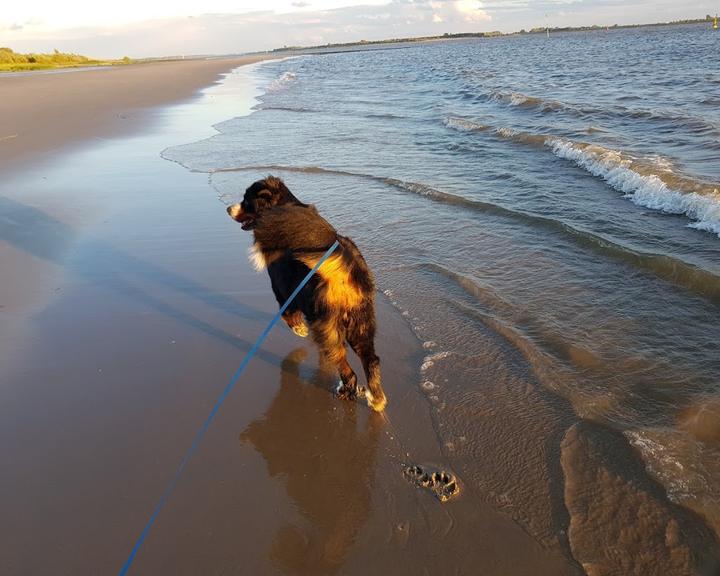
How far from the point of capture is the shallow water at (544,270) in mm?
3188

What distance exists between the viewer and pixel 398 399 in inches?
147

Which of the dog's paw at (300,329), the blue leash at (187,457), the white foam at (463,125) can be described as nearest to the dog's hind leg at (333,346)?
the blue leash at (187,457)

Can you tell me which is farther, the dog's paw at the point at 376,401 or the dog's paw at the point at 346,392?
the dog's paw at the point at 346,392

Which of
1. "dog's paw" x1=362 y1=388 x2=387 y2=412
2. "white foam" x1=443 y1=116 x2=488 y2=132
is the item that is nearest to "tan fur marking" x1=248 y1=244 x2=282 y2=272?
"dog's paw" x1=362 y1=388 x2=387 y2=412

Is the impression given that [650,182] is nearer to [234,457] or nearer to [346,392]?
[346,392]

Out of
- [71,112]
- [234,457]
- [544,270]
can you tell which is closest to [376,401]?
[234,457]

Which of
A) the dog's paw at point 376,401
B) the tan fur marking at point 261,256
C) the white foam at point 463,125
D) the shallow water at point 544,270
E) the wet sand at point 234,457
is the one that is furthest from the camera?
the white foam at point 463,125

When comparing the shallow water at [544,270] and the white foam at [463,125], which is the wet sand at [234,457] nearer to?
the shallow water at [544,270]

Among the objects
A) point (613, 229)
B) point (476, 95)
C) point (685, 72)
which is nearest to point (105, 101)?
point (476, 95)

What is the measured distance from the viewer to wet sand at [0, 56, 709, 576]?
101 inches

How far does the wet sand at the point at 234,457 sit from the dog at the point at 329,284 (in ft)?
1.24

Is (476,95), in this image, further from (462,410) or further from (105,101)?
(462,410)

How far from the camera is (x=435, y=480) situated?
9.78 feet

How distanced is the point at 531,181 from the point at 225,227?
212 inches
